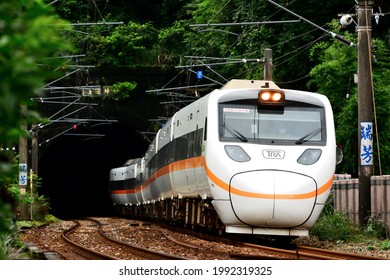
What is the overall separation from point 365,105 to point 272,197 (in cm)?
494

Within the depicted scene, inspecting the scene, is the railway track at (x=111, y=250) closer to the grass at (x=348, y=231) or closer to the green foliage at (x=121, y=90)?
the grass at (x=348, y=231)

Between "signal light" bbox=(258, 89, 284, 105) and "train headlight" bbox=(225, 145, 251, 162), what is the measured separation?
0.85 meters

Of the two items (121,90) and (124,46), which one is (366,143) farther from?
(121,90)

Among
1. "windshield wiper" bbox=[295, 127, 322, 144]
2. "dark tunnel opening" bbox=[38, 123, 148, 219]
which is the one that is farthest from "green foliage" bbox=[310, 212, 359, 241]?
→ "dark tunnel opening" bbox=[38, 123, 148, 219]

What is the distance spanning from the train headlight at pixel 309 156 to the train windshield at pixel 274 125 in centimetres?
16

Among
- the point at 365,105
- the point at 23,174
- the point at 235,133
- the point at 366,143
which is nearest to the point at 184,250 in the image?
the point at 235,133

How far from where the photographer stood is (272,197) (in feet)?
43.4

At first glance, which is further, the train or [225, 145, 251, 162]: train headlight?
[225, 145, 251, 162]: train headlight

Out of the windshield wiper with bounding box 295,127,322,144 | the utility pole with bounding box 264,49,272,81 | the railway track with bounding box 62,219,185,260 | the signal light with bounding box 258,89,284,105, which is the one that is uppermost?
the utility pole with bounding box 264,49,272,81

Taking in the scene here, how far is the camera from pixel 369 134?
1739 centimetres

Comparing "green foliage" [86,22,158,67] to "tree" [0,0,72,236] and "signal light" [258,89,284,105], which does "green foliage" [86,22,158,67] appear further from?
"tree" [0,0,72,236]

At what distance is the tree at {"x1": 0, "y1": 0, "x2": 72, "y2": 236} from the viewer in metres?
2.52
